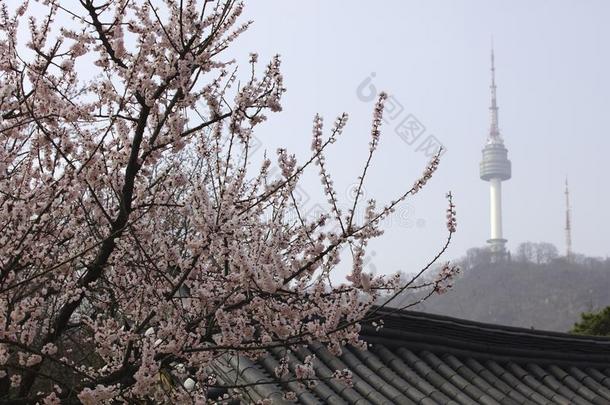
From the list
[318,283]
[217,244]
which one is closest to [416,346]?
[318,283]

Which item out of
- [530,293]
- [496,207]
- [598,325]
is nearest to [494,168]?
[496,207]

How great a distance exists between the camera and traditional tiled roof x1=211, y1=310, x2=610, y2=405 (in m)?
6.11

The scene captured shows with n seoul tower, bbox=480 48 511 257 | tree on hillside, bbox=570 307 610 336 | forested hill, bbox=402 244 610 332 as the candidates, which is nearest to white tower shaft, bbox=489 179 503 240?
n seoul tower, bbox=480 48 511 257

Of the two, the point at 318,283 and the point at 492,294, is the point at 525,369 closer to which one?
the point at 318,283

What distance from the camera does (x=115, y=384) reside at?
163 inches

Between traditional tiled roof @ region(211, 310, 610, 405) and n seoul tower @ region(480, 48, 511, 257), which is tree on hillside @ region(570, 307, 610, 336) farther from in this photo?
n seoul tower @ region(480, 48, 511, 257)

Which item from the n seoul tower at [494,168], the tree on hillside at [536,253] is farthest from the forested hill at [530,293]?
the n seoul tower at [494,168]

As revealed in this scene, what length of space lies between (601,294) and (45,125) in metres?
73.6

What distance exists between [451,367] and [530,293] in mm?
73928

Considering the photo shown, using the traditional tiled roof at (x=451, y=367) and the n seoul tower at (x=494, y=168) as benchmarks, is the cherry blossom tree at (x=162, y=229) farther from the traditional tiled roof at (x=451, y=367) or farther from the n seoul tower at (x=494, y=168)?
the n seoul tower at (x=494, y=168)

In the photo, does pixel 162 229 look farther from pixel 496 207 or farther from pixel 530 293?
pixel 496 207

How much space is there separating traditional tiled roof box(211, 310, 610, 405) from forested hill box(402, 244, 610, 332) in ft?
186

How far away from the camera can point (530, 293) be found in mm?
78000

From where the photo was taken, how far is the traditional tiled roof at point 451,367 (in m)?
6.11
